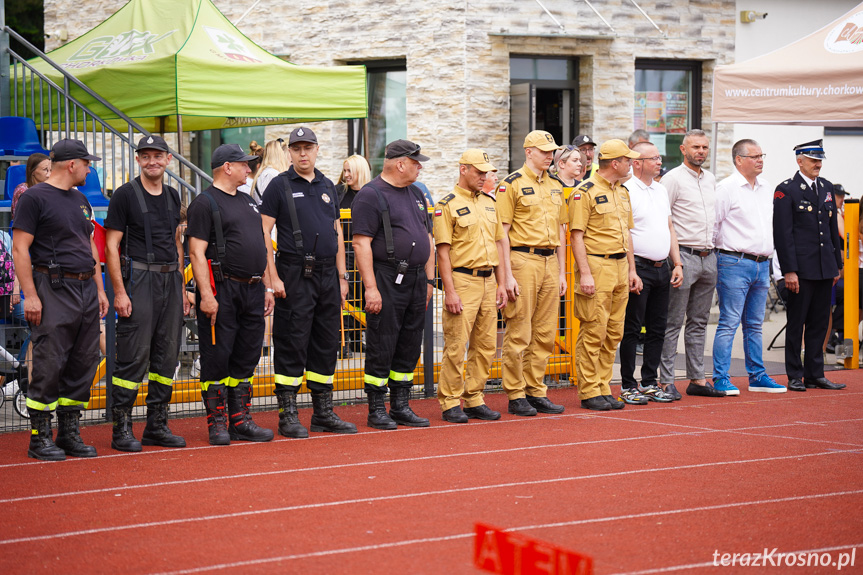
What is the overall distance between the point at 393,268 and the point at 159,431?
208 cm

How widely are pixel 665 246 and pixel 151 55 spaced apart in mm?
5731

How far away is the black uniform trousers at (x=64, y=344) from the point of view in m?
7.21

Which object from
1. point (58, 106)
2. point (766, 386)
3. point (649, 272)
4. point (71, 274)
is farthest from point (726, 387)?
point (58, 106)

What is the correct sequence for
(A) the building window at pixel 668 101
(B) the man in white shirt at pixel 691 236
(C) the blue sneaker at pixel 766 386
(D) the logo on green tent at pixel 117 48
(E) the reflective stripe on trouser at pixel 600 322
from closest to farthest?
(E) the reflective stripe on trouser at pixel 600 322 < (B) the man in white shirt at pixel 691 236 < (C) the blue sneaker at pixel 766 386 < (D) the logo on green tent at pixel 117 48 < (A) the building window at pixel 668 101

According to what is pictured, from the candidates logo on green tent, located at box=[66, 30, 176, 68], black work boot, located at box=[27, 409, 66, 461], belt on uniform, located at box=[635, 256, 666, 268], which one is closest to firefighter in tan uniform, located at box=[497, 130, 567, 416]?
belt on uniform, located at box=[635, 256, 666, 268]

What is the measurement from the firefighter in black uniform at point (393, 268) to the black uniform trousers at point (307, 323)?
0.89 ft

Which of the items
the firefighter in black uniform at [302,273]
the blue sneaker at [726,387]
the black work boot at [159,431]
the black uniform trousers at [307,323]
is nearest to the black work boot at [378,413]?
the firefighter in black uniform at [302,273]

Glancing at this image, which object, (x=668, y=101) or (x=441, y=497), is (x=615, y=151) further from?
(x=668, y=101)

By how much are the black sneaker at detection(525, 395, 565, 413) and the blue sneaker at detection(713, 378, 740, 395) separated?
1.82 metres

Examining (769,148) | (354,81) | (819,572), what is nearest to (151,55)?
(354,81)

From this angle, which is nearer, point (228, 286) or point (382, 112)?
point (228, 286)

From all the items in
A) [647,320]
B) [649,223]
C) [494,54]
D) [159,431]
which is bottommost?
[159,431]

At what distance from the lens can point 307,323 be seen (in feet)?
26.3

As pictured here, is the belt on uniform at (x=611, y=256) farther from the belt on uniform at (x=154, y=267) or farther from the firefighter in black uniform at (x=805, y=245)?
the belt on uniform at (x=154, y=267)
